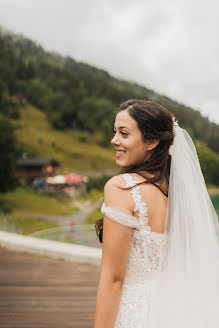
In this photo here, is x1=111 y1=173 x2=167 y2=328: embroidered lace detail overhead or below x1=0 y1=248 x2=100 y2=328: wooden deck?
overhead

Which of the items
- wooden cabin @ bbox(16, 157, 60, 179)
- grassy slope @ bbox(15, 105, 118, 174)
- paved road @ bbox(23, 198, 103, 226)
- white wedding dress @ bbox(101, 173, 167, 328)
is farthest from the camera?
grassy slope @ bbox(15, 105, 118, 174)

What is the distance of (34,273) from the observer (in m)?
3.29

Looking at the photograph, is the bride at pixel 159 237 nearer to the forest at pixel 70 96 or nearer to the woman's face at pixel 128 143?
the woman's face at pixel 128 143

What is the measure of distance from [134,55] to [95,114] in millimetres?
49059

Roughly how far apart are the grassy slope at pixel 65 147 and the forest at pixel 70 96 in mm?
1088

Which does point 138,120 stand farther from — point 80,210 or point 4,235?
point 80,210

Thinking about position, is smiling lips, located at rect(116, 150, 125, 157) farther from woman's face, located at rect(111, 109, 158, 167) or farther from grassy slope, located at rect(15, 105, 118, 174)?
grassy slope, located at rect(15, 105, 118, 174)

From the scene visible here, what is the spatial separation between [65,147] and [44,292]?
41420 millimetres

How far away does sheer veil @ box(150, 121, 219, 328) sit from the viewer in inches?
43.0

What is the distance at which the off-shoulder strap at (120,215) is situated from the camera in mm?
945

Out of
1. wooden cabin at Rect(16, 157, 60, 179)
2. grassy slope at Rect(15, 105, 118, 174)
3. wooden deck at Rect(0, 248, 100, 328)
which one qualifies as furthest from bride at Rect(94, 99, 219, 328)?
grassy slope at Rect(15, 105, 118, 174)

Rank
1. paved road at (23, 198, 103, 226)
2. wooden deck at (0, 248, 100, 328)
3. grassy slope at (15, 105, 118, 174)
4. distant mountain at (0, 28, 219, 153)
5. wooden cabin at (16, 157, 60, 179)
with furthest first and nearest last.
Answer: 1. grassy slope at (15, 105, 118, 174)
2. distant mountain at (0, 28, 219, 153)
3. wooden cabin at (16, 157, 60, 179)
4. paved road at (23, 198, 103, 226)
5. wooden deck at (0, 248, 100, 328)

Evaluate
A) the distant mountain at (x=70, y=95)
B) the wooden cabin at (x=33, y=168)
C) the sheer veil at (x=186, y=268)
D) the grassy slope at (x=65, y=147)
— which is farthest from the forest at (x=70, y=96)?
the sheer veil at (x=186, y=268)

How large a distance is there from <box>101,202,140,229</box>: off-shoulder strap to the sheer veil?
0.55 ft
